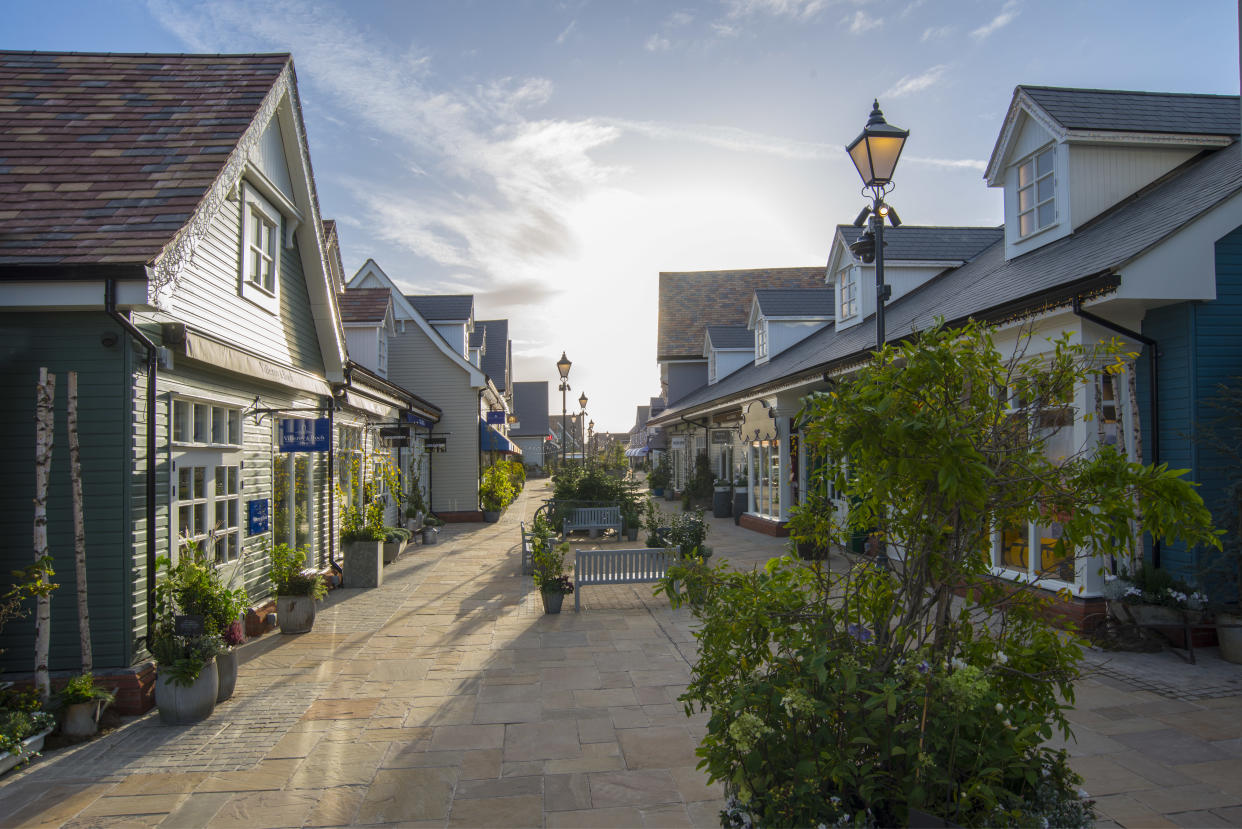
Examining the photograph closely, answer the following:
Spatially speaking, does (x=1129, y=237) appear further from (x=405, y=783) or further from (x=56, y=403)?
(x=56, y=403)

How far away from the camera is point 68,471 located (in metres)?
5.94

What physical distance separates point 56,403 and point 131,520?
110 cm

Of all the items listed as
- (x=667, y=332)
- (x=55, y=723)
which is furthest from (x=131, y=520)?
(x=667, y=332)

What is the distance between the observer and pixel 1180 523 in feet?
9.11

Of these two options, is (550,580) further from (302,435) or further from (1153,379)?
(1153,379)

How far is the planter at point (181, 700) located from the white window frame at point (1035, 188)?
11698mm

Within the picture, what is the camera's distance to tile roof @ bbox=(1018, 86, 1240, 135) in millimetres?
10281

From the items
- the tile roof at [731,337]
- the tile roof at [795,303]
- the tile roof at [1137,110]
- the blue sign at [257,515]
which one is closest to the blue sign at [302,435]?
the blue sign at [257,515]

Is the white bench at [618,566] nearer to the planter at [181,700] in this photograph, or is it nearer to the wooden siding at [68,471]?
the planter at [181,700]

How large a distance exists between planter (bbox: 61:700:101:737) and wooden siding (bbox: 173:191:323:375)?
3363 mm

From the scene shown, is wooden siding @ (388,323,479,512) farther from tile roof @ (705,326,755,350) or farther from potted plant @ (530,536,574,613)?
potted plant @ (530,536,574,613)

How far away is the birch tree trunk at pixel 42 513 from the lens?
5.42m

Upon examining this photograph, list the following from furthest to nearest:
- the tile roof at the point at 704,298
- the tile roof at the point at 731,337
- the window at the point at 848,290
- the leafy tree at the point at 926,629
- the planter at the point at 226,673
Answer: the tile roof at the point at 704,298 → the tile roof at the point at 731,337 → the window at the point at 848,290 → the planter at the point at 226,673 → the leafy tree at the point at 926,629

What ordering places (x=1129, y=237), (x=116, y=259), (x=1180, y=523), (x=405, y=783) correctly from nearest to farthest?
(x=1180, y=523)
(x=405, y=783)
(x=116, y=259)
(x=1129, y=237)
